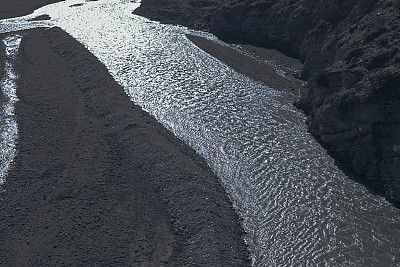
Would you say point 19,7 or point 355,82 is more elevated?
point 355,82

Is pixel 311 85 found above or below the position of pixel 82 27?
above

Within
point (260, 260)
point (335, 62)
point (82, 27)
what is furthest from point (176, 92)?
point (82, 27)

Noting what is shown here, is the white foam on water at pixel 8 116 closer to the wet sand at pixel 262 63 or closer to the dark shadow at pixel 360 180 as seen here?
the wet sand at pixel 262 63

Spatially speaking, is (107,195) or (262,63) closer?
(107,195)

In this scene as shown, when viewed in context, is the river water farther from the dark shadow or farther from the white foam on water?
the white foam on water

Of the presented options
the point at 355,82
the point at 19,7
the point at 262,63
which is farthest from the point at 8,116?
the point at 19,7

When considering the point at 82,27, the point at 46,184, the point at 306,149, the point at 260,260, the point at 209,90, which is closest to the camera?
the point at 260,260

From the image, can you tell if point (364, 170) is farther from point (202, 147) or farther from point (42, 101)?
point (42, 101)

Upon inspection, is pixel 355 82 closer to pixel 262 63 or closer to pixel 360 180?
pixel 360 180
